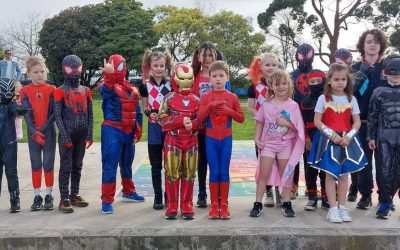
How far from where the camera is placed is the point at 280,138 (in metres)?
4.95

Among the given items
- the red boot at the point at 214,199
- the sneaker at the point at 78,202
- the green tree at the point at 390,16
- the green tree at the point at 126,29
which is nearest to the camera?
the red boot at the point at 214,199

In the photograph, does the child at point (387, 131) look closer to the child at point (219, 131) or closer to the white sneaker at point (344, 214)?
the white sneaker at point (344, 214)

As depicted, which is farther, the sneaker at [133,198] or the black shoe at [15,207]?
the sneaker at [133,198]

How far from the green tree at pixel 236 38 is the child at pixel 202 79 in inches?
1258

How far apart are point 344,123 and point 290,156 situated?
692 mm

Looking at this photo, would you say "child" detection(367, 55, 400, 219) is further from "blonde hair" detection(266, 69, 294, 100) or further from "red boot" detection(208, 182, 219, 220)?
"red boot" detection(208, 182, 219, 220)

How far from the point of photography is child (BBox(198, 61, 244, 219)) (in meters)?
4.86

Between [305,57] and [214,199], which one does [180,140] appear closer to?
[214,199]

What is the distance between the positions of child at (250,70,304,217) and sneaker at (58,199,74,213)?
2.15 m

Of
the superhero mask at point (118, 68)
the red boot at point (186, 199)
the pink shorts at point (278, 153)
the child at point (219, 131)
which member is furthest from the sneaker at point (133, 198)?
the pink shorts at point (278, 153)

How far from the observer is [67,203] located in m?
5.28

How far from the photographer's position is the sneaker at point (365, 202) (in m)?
5.32

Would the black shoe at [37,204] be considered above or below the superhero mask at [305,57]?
below

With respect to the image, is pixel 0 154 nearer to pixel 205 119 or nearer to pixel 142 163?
pixel 205 119
